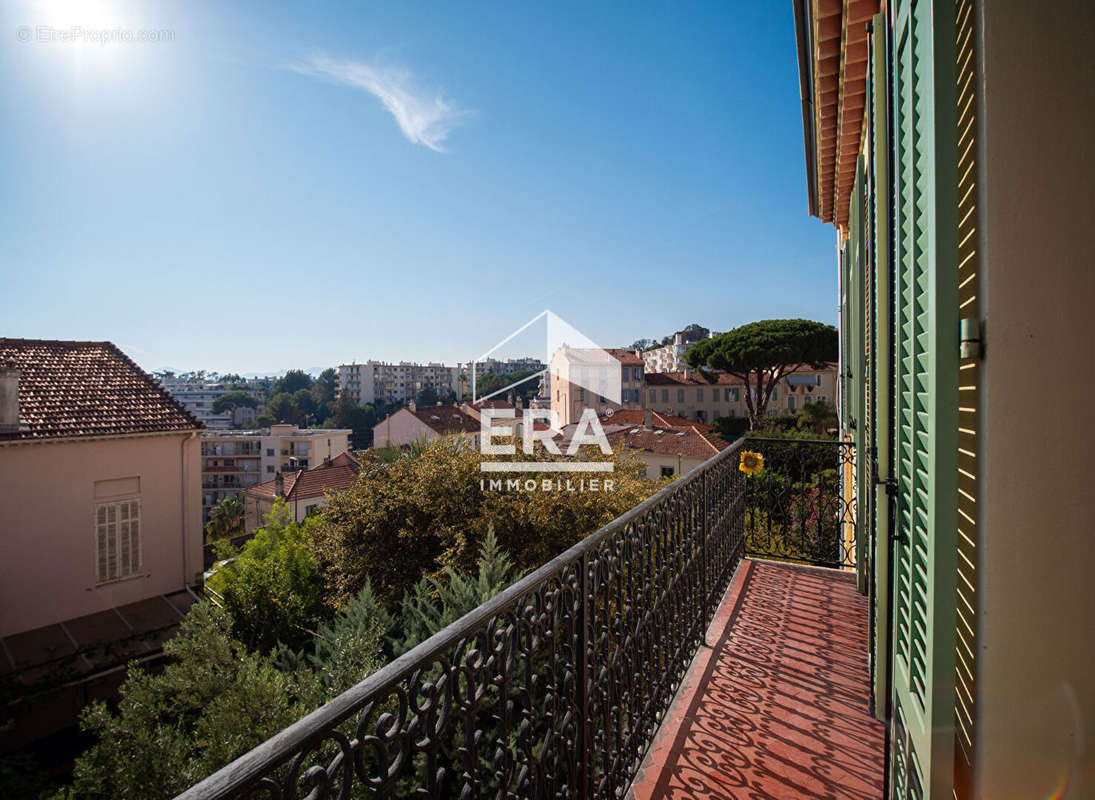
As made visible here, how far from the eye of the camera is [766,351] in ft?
105

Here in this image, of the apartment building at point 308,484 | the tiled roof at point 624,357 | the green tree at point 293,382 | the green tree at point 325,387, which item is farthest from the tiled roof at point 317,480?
the green tree at point 293,382

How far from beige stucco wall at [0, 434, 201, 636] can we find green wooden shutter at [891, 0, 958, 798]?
14.9 metres

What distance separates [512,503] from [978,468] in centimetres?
551

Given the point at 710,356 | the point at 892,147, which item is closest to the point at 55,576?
the point at 892,147

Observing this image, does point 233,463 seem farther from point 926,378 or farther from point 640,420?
point 926,378

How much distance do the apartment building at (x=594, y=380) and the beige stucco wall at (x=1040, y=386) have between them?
3313 centimetres

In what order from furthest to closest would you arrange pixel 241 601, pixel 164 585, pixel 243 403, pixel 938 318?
pixel 243 403
pixel 164 585
pixel 241 601
pixel 938 318

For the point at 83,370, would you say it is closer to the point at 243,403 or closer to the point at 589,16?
the point at 589,16

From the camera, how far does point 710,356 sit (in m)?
35.4

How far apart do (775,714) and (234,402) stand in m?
113

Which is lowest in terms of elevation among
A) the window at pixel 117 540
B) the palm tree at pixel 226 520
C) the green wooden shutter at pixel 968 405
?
the palm tree at pixel 226 520

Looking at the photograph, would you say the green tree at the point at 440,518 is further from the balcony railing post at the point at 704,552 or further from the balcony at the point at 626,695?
the balcony railing post at the point at 704,552

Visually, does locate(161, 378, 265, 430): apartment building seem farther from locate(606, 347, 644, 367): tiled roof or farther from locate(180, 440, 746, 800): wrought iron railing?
locate(180, 440, 746, 800): wrought iron railing

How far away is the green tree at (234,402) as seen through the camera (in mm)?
98000
